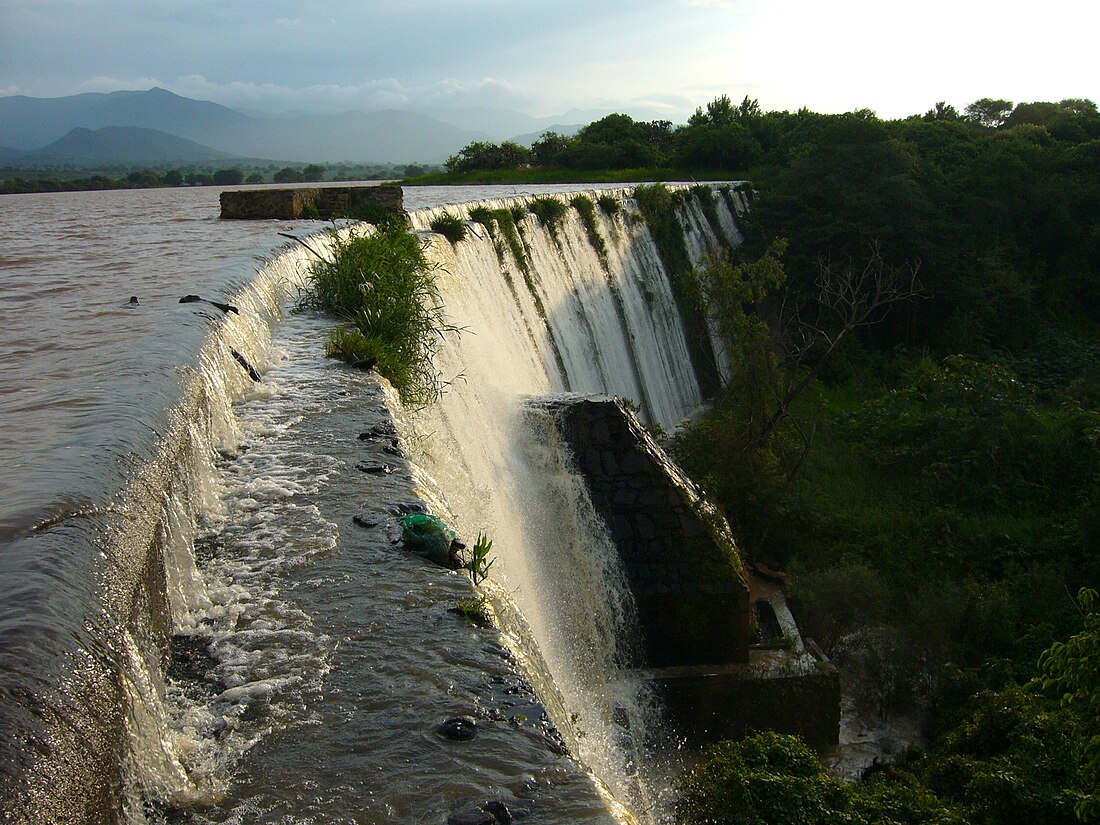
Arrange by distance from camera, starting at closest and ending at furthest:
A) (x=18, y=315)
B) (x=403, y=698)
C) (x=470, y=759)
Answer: (x=470, y=759)
(x=403, y=698)
(x=18, y=315)

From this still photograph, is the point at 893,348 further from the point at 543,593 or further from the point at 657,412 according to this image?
the point at 543,593

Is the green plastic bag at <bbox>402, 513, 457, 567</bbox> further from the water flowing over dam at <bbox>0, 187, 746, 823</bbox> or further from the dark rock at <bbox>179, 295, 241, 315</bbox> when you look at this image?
the dark rock at <bbox>179, 295, 241, 315</bbox>

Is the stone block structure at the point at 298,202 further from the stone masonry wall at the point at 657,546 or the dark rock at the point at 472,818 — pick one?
the dark rock at the point at 472,818

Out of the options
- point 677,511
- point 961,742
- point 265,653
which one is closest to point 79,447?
point 265,653

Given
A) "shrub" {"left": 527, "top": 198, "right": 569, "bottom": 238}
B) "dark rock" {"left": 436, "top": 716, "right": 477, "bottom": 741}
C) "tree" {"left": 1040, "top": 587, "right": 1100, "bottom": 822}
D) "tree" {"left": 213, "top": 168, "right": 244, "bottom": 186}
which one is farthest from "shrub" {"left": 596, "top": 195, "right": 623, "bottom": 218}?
"tree" {"left": 213, "top": 168, "right": 244, "bottom": 186}

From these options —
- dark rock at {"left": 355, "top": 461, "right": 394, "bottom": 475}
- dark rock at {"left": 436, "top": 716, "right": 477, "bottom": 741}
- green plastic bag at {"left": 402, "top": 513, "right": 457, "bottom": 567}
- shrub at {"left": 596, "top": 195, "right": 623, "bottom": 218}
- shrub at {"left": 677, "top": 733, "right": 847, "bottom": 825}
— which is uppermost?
shrub at {"left": 596, "top": 195, "right": 623, "bottom": 218}

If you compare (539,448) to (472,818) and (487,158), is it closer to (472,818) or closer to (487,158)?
(472,818)
